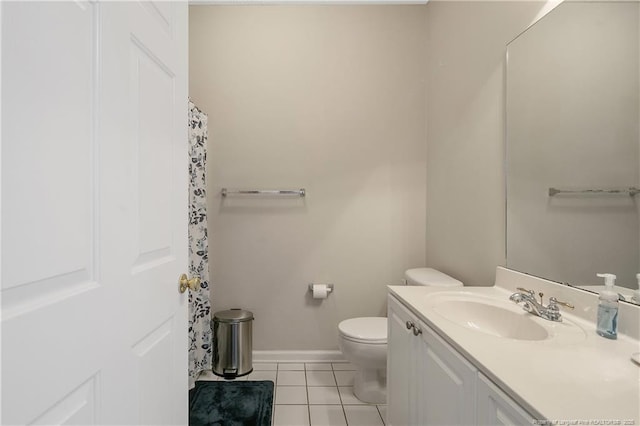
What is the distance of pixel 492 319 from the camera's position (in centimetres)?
127

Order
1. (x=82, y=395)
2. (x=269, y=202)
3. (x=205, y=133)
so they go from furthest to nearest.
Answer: (x=269, y=202), (x=205, y=133), (x=82, y=395)

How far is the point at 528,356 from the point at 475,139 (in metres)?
1.31

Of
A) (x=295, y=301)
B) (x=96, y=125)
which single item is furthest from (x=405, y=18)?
(x=96, y=125)

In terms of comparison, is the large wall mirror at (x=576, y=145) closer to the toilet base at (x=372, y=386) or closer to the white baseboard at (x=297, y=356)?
A: the toilet base at (x=372, y=386)

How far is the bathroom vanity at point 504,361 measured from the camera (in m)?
0.64

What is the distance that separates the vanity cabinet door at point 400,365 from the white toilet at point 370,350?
28cm

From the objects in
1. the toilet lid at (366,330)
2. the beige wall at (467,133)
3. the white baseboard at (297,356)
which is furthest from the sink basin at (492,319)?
the white baseboard at (297,356)

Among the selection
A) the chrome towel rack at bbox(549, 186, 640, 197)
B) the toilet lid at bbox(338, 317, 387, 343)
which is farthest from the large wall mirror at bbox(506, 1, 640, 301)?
the toilet lid at bbox(338, 317, 387, 343)

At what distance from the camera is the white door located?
0.46 meters

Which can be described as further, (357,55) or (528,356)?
(357,55)

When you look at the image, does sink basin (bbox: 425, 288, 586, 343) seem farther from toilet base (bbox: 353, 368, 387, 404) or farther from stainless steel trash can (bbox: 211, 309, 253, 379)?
stainless steel trash can (bbox: 211, 309, 253, 379)

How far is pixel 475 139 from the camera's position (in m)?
1.79

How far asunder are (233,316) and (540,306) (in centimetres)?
185

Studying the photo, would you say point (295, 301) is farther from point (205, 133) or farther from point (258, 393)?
point (205, 133)
